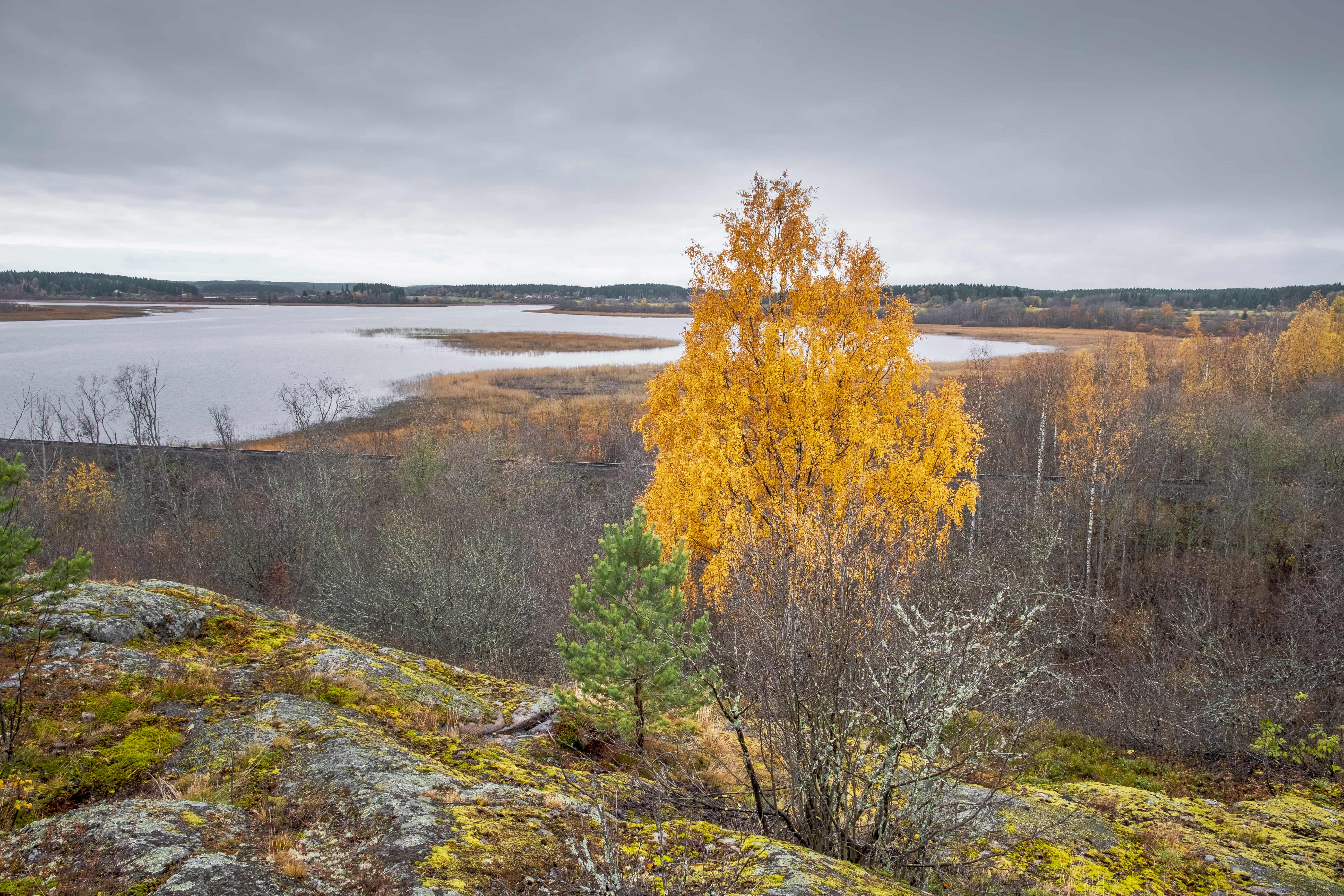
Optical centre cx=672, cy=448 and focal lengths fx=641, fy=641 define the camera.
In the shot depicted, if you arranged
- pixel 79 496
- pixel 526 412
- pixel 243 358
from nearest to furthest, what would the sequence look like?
pixel 79 496 < pixel 526 412 < pixel 243 358

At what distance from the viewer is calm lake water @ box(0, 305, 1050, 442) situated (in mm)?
59312

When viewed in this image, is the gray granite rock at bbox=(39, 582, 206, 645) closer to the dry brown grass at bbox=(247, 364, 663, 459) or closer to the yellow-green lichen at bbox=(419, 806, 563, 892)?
the yellow-green lichen at bbox=(419, 806, 563, 892)

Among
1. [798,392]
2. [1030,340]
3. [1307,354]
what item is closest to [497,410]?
[798,392]

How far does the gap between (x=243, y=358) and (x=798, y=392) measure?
100690 millimetres

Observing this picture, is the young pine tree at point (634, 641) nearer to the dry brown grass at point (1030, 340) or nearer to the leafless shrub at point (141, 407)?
the dry brown grass at point (1030, 340)

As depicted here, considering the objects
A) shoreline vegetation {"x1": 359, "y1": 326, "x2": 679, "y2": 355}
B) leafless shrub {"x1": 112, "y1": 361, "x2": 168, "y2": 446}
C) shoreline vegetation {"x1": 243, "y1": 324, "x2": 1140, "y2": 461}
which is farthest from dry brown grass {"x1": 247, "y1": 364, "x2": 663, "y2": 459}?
shoreline vegetation {"x1": 359, "y1": 326, "x2": 679, "y2": 355}

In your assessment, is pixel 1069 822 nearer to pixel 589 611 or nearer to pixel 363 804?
pixel 589 611

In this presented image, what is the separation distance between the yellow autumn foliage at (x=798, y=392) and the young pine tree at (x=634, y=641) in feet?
9.41

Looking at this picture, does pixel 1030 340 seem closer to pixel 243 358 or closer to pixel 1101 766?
pixel 1101 766

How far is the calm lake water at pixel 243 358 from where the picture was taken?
2335 inches

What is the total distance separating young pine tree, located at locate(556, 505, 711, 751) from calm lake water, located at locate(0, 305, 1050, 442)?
3321 cm

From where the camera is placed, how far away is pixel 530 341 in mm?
118250

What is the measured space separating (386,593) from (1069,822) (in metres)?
18.9

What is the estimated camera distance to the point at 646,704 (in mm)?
7035
